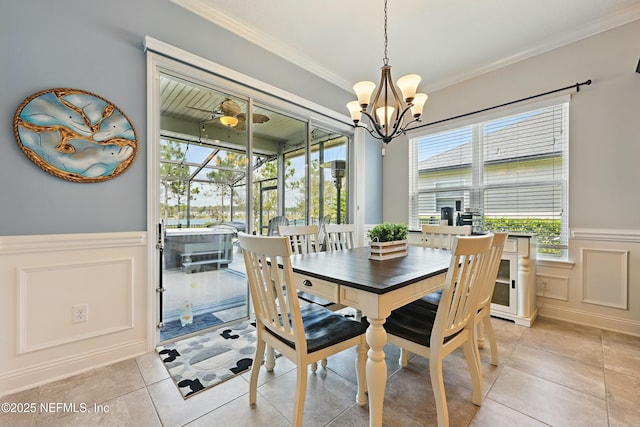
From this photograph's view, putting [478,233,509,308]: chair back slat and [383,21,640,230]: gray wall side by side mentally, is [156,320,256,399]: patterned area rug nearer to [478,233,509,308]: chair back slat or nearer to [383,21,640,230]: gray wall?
[478,233,509,308]: chair back slat

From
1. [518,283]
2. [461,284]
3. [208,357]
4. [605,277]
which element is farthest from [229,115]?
[605,277]

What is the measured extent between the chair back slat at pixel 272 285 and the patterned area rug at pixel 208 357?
65 centimetres

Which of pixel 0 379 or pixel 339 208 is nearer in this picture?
pixel 0 379

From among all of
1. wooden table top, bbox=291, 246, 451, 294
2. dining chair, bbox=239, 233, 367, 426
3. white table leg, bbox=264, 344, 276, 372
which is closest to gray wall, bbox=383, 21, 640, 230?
wooden table top, bbox=291, 246, 451, 294

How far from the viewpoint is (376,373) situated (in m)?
1.26

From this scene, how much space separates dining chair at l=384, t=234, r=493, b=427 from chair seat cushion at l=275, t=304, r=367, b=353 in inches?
8.2

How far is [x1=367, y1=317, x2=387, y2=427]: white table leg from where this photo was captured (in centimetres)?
125

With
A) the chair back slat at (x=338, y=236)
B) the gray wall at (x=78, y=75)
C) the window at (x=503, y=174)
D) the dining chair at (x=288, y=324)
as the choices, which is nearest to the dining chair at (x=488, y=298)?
the dining chair at (x=288, y=324)

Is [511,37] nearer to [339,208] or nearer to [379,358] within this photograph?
[339,208]

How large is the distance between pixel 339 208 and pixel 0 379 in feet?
11.0

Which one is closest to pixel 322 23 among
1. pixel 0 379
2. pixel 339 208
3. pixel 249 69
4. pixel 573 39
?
pixel 249 69

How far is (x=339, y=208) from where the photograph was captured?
3.94m

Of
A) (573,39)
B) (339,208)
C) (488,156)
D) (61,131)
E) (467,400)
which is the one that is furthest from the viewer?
(339,208)

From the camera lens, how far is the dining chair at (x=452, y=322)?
49.1 inches
